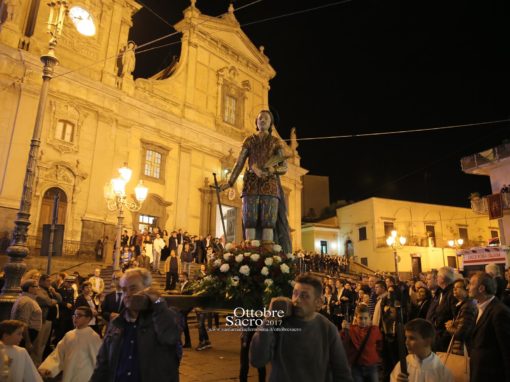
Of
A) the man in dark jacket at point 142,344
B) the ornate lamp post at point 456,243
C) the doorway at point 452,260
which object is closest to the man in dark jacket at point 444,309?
the man in dark jacket at point 142,344

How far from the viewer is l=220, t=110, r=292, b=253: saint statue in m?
5.20

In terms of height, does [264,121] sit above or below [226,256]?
above

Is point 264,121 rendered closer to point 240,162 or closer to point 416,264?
point 240,162

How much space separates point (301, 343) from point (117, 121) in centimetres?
1996

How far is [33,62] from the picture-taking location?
674 inches

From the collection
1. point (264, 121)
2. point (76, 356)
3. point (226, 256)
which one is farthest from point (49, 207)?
point (226, 256)

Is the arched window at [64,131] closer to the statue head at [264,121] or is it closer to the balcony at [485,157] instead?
the statue head at [264,121]

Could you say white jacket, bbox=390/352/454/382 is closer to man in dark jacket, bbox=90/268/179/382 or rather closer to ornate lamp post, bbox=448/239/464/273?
man in dark jacket, bbox=90/268/179/382

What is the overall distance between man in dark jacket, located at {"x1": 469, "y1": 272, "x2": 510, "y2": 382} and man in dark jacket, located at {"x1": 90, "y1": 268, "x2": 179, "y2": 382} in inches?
112

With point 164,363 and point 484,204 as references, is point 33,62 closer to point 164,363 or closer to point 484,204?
point 164,363

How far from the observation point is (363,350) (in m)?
4.83

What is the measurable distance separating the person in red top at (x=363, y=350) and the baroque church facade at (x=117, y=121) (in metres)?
15.4

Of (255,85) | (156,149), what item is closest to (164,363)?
(156,149)

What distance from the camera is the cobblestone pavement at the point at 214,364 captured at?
587 cm
